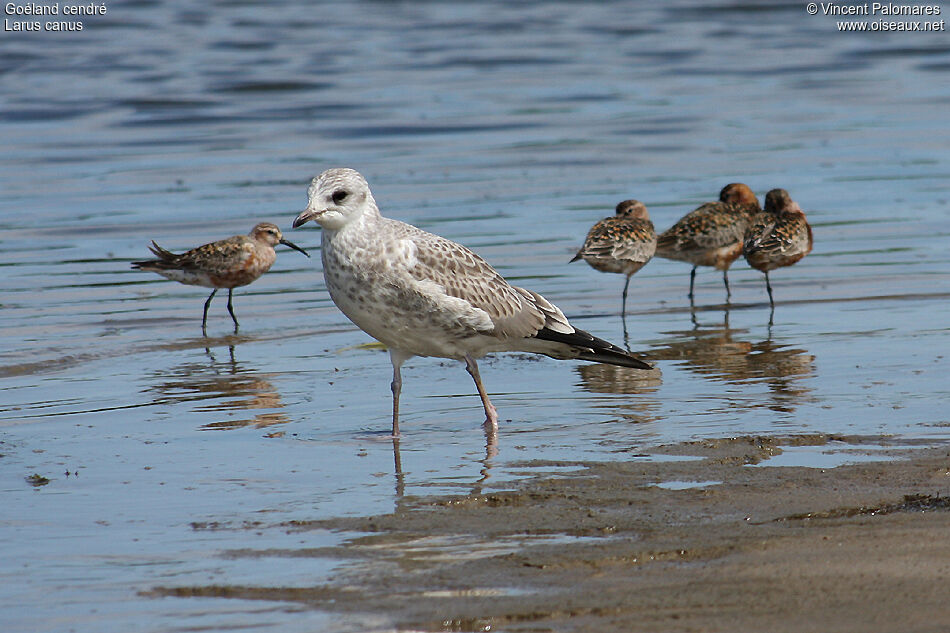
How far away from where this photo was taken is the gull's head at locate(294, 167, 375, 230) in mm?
7816

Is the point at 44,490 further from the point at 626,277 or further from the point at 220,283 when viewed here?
the point at 626,277

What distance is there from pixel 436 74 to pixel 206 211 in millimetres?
12687

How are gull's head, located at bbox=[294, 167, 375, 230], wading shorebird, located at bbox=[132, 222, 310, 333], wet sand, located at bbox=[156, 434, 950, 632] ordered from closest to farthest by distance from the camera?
wet sand, located at bbox=[156, 434, 950, 632] < gull's head, located at bbox=[294, 167, 375, 230] < wading shorebird, located at bbox=[132, 222, 310, 333]

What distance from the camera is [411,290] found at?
26.1ft

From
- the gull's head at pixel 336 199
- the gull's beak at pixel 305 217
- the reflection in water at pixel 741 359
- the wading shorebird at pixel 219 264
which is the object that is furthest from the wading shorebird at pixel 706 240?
the gull's beak at pixel 305 217

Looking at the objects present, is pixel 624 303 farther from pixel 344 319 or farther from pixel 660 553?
pixel 660 553

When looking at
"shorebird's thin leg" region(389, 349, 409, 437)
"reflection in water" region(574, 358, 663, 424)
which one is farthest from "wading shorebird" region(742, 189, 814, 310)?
"shorebird's thin leg" region(389, 349, 409, 437)

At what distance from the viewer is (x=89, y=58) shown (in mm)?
30484

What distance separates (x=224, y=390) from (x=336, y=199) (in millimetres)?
2056

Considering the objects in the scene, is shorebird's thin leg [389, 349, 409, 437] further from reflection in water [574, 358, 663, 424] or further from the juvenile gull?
reflection in water [574, 358, 663, 424]

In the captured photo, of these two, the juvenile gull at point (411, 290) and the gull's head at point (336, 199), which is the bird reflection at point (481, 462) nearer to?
the juvenile gull at point (411, 290)

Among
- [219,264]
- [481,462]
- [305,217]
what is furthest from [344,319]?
[481,462]

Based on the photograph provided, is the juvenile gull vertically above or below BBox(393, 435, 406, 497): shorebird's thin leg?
above

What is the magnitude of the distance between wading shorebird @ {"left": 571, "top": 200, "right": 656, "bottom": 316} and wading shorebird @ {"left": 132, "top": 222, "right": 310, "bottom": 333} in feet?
8.44
